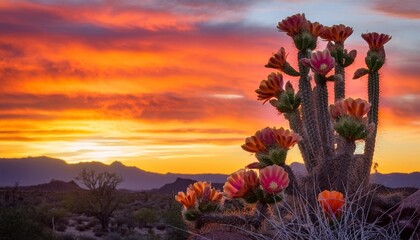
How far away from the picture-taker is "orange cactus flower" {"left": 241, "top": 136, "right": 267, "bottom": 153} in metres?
7.91

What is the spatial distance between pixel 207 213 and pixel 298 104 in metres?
1.95

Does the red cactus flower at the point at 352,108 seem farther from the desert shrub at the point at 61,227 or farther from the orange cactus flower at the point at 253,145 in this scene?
the desert shrub at the point at 61,227

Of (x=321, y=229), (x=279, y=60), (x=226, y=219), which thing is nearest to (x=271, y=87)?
(x=279, y=60)

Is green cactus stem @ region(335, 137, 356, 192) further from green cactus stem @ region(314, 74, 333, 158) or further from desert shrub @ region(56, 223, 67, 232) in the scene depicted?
desert shrub @ region(56, 223, 67, 232)

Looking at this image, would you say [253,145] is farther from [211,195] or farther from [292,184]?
[211,195]

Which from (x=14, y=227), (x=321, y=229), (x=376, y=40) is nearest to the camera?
(x=321, y=229)

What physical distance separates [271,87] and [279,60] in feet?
2.10

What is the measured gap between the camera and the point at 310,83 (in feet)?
31.1

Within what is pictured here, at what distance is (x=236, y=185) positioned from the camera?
783cm

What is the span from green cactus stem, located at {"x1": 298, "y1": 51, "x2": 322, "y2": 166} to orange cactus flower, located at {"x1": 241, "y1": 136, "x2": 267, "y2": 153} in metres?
1.25

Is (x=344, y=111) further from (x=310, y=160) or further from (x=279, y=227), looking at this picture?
(x=279, y=227)

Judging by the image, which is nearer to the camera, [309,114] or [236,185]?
[236,185]

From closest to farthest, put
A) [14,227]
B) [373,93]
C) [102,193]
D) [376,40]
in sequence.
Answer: [376,40], [373,93], [14,227], [102,193]

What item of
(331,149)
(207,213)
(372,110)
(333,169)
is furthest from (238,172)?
(372,110)
